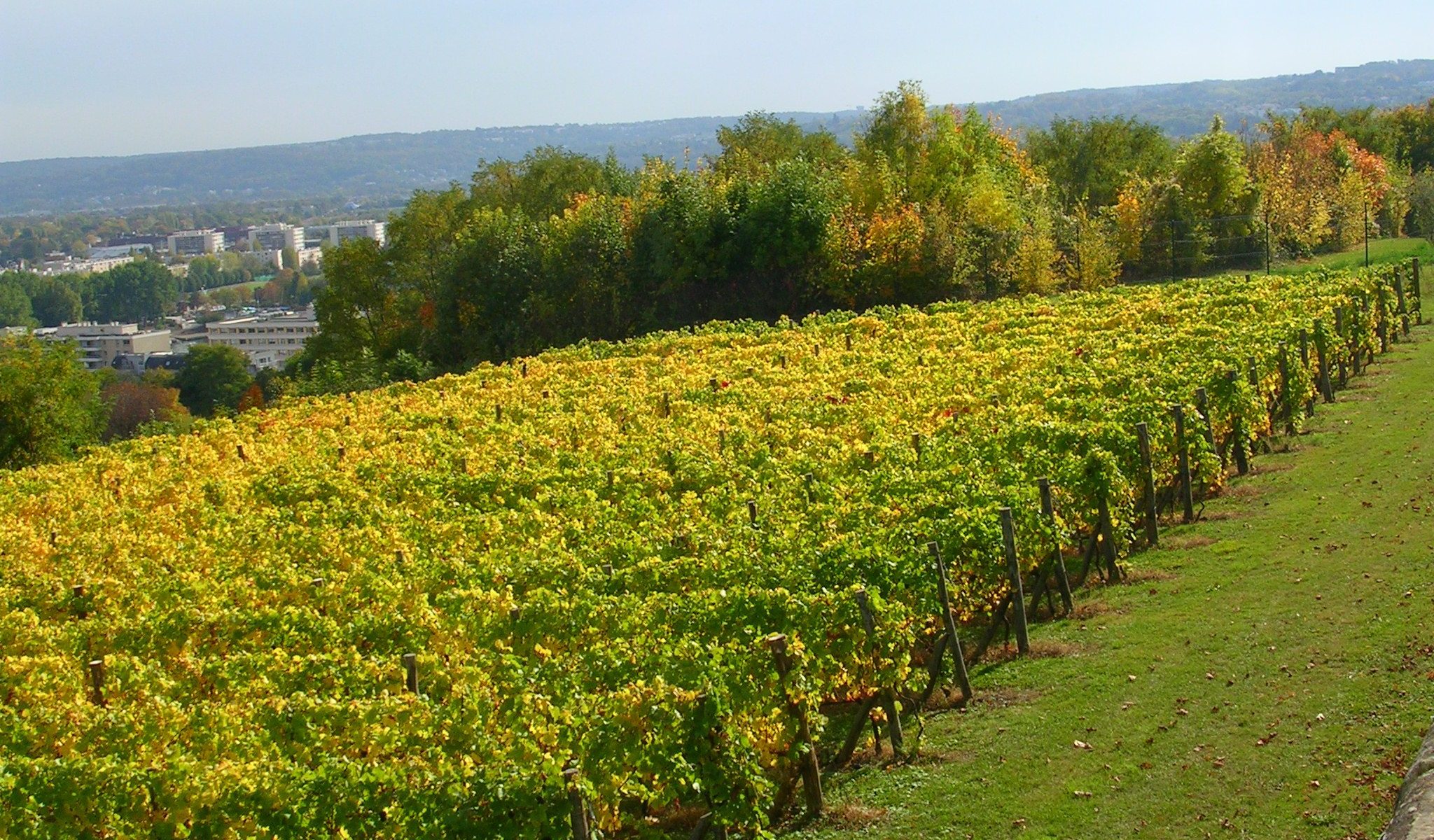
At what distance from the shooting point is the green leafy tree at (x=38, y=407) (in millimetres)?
46250

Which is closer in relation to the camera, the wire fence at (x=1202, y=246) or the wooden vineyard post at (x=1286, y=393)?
the wooden vineyard post at (x=1286, y=393)

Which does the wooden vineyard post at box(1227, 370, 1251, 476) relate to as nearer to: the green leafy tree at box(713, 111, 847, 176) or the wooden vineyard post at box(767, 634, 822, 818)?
the wooden vineyard post at box(767, 634, 822, 818)

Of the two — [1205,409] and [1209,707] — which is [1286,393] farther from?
[1209,707]

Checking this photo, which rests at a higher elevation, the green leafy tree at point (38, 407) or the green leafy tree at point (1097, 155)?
the green leafy tree at point (1097, 155)

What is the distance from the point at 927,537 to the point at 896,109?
45.7 metres

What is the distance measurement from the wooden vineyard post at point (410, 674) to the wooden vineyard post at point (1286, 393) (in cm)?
1658

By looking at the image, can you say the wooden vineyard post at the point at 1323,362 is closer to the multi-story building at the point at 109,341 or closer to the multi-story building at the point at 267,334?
the multi-story building at the point at 109,341

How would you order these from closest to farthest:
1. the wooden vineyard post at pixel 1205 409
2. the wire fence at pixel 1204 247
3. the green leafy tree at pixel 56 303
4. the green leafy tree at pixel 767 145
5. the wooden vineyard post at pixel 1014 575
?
1. the wooden vineyard post at pixel 1014 575
2. the wooden vineyard post at pixel 1205 409
3. the wire fence at pixel 1204 247
4. the green leafy tree at pixel 767 145
5. the green leafy tree at pixel 56 303

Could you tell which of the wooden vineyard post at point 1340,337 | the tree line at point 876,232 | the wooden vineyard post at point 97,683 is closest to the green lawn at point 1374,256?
the tree line at point 876,232

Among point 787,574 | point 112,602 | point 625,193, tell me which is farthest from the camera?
point 625,193

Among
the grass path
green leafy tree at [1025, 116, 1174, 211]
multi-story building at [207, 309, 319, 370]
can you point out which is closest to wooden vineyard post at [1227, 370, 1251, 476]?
the grass path

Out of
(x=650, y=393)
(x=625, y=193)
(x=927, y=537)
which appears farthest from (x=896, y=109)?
(x=927, y=537)

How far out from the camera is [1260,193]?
49.7 m

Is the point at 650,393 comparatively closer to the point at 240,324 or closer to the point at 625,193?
the point at 625,193
